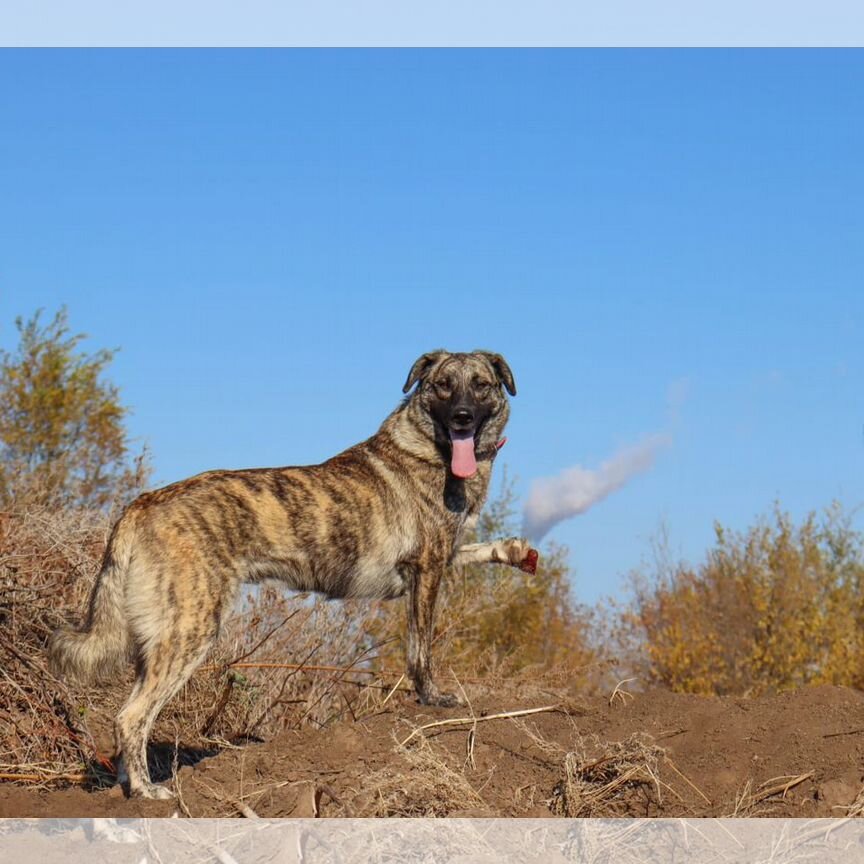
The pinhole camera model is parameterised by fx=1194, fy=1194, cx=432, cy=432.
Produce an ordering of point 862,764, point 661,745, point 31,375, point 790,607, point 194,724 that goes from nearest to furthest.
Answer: point 862,764
point 661,745
point 194,724
point 790,607
point 31,375

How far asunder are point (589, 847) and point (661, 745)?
5.03ft

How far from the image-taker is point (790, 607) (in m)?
18.1

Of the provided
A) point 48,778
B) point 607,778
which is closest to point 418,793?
point 607,778

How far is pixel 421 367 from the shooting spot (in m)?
9.48

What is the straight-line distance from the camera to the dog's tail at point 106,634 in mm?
7777

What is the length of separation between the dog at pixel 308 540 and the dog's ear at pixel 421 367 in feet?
0.04

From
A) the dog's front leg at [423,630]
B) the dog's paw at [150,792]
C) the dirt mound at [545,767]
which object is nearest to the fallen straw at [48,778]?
the dirt mound at [545,767]

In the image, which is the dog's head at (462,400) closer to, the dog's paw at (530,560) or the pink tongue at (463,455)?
the pink tongue at (463,455)

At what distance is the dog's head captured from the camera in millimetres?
9227

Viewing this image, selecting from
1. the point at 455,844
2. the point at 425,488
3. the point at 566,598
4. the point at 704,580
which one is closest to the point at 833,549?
the point at 704,580

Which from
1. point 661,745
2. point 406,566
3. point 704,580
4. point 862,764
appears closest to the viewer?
point 862,764

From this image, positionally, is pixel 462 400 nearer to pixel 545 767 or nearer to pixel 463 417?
pixel 463 417

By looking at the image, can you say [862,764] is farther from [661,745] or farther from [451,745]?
[451,745]

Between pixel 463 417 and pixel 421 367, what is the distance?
24.2 inches
